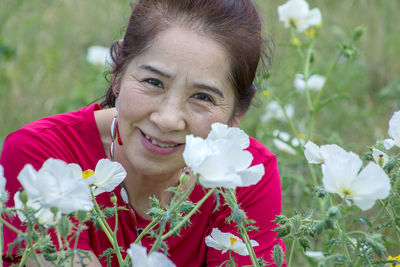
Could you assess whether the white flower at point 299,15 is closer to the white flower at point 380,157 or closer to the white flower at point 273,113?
the white flower at point 273,113

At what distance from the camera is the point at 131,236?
1.80m

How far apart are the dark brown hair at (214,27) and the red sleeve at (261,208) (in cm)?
24

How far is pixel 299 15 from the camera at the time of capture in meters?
2.46

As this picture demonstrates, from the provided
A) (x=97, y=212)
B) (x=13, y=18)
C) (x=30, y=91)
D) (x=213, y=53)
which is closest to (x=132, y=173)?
(x=213, y=53)

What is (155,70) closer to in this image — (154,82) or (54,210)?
(154,82)

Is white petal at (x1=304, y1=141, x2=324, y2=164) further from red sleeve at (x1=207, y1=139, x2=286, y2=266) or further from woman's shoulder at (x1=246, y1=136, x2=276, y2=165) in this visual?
woman's shoulder at (x1=246, y1=136, x2=276, y2=165)

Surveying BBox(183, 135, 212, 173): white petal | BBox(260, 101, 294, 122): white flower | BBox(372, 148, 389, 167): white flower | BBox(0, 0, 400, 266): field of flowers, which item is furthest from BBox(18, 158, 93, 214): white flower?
BBox(260, 101, 294, 122): white flower

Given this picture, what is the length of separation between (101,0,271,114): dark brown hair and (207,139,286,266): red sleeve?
0.24 meters

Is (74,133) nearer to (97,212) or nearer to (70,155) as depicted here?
(70,155)

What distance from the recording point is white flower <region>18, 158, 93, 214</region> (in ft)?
2.76

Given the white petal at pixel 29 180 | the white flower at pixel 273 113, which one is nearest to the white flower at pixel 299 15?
the white flower at pixel 273 113

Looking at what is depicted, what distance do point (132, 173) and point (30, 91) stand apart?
168 centimetres

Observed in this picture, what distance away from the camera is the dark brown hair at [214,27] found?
1.60 meters

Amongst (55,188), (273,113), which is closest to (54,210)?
(55,188)
